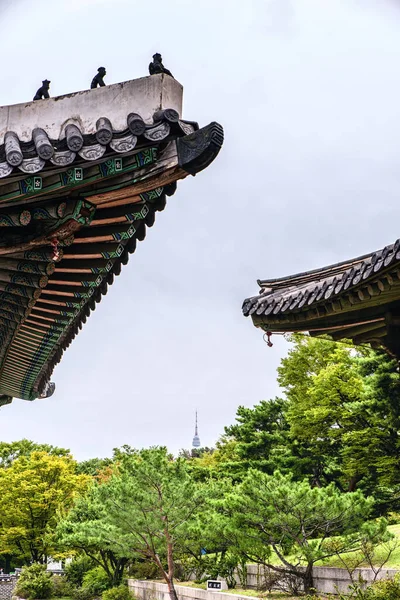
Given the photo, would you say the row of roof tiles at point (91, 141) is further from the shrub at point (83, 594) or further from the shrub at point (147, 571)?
the shrub at point (83, 594)

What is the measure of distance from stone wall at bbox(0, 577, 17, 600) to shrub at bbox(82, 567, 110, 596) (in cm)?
536

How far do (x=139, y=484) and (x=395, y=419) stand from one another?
6492mm

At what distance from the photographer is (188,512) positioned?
56.2 feet

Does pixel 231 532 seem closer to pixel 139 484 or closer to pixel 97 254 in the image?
pixel 139 484

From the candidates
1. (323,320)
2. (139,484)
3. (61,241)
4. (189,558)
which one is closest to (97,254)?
(61,241)

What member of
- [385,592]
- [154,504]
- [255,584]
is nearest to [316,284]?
[385,592]

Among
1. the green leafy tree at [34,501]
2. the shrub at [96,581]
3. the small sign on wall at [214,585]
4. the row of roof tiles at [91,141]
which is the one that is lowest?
the small sign on wall at [214,585]

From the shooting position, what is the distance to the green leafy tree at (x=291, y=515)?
1374 centimetres

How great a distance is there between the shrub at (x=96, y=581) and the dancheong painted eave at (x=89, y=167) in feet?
78.0

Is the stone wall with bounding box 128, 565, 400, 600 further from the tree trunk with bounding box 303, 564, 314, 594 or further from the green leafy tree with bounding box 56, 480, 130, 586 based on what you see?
the green leafy tree with bounding box 56, 480, 130, 586

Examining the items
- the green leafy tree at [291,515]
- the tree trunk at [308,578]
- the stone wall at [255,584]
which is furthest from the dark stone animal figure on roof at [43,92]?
the tree trunk at [308,578]

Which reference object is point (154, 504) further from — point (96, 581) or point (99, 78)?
point (99, 78)

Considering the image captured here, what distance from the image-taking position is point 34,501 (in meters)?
29.1

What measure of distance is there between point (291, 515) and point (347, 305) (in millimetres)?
9451
